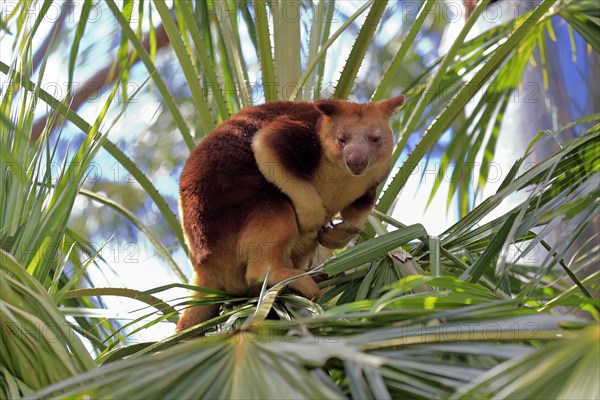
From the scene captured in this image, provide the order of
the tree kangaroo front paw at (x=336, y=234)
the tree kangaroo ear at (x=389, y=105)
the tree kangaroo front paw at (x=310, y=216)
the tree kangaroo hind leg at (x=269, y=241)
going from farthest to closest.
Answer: the tree kangaroo ear at (x=389, y=105), the tree kangaroo front paw at (x=336, y=234), the tree kangaroo front paw at (x=310, y=216), the tree kangaroo hind leg at (x=269, y=241)

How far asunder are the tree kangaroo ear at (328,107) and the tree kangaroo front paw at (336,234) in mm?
520

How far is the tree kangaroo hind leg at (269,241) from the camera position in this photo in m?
3.53

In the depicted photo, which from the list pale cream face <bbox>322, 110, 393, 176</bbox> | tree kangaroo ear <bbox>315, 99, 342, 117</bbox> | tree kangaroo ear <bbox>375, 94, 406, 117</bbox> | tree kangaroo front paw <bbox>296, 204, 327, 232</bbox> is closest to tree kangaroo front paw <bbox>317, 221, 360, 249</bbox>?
tree kangaroo front paw <bbox>296, 204, 327, 232</bbox>

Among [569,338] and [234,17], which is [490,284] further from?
[234,17]

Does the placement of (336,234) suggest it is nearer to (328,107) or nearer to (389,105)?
(328,107)

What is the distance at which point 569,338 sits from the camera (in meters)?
2.03

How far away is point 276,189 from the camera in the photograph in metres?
3.76

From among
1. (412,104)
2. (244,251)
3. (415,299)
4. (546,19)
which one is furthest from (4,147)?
(546,19)

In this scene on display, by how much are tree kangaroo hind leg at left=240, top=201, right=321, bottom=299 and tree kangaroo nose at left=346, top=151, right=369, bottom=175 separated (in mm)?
337

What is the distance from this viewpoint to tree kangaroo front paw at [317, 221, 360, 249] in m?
3.88

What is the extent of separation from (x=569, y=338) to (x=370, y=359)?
1.77ft

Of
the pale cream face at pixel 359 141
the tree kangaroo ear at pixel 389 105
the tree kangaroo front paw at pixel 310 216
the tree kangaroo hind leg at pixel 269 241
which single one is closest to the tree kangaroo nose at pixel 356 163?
the pale cream face at pixel 359 141

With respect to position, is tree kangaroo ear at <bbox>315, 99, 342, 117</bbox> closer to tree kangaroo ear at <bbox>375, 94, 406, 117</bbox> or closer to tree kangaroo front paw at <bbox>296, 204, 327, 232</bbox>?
tree kangaroo ear at <bbox>375, 94, 406, 117</bbox>

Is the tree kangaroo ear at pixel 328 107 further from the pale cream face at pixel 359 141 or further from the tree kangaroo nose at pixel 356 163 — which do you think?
the tree kangaroo nose at pixel 356 163
